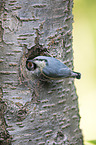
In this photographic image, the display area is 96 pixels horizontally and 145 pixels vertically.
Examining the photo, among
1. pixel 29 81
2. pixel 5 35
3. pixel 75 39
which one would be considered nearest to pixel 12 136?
pixel 29 81

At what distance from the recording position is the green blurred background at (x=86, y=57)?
9.87 feet

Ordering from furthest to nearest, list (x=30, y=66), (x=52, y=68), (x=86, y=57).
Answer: (x=86, y=57) < (x=30, y=66) < (x=52, y=68)

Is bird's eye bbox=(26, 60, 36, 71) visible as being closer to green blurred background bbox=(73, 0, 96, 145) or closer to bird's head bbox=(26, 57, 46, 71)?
bird's head bbox=(26, 57, 46, 71)

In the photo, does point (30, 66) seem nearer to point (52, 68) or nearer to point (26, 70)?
point (26, 70)

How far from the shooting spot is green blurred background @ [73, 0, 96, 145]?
9.87 ft

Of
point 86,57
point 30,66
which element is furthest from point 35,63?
point 86,57

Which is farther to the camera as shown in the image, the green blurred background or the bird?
the green blurred background

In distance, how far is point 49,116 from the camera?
112 cm

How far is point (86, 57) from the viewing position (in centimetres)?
318

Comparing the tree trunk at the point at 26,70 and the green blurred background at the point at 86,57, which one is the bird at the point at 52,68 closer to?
the tree trunk at the point at 26,70

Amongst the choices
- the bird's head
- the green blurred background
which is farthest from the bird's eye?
the green blurred background

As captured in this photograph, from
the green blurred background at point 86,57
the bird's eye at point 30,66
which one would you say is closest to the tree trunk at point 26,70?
the bird's eye at point 30,66

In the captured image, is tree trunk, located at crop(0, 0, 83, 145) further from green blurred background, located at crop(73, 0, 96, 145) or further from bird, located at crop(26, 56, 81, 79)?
green blurred background, located at crop(73, 0, 96, 145)

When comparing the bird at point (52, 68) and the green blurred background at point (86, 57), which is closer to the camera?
the bird at point (52, 68)
